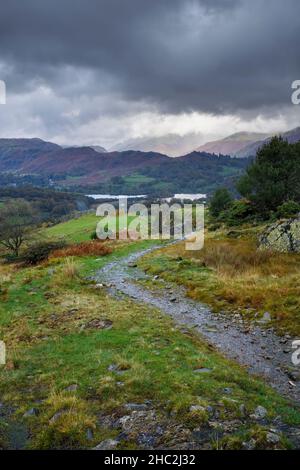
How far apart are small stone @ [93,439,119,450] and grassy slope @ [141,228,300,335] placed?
30.2 feet

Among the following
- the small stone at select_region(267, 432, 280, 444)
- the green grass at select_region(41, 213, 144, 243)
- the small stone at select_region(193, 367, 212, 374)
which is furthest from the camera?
the green grass at select_region(41, 213, 144, 243)

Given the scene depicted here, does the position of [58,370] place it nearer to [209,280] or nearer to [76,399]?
[76,399]

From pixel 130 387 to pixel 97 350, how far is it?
10.4ft

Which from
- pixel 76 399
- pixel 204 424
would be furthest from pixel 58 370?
pixel 204 424

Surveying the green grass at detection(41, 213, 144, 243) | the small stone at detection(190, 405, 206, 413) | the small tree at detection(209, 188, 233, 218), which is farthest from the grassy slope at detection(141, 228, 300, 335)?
the green grass at detection(41, 213, 144, 243)

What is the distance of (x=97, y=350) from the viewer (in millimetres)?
12695

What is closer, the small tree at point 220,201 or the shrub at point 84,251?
the shrub at point 84,251

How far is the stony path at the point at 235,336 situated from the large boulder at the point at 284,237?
Result: 967 centimetres

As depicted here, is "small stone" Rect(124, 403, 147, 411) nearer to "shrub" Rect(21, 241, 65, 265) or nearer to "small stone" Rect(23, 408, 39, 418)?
"small stone" Rect(23, 408, 39, 418)

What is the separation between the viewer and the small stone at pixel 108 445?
24.3ft

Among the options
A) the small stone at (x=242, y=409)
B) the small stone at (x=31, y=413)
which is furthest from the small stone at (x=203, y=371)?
the small stone at (x=31, y=413)

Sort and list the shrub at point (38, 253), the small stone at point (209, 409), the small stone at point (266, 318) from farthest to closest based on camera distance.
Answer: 1. the shrub at point (38, 253)
2. the small stone at point (266, 318)
3. the small stone at point (209, 409)

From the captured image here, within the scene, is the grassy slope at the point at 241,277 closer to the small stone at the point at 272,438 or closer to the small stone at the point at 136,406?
the small stone at the point at 272,438

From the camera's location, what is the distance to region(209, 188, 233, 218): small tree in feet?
197
